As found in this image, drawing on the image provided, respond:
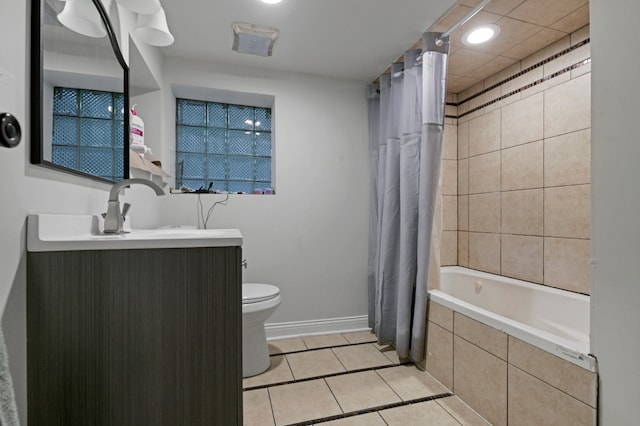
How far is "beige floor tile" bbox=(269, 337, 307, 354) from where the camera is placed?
2.25 m

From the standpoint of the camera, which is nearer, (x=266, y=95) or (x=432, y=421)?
(x=432, y=421)

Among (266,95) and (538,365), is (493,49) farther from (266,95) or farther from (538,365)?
(538,365)

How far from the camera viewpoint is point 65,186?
971 millimetres

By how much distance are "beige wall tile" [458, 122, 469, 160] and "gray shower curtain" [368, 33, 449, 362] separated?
822mm

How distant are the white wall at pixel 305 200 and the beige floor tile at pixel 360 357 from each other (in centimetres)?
38

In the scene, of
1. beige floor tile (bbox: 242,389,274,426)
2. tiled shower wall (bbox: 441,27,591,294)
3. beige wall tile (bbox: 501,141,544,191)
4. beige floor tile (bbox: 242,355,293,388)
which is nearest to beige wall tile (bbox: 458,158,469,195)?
tiled shower wall (bbox: 441,27,591,294)

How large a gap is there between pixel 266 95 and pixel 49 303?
6.85 feet

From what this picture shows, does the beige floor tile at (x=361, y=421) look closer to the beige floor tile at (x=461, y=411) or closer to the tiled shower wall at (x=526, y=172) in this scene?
the beige floor tile at (x=461, y=411)

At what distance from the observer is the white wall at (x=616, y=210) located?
948mm

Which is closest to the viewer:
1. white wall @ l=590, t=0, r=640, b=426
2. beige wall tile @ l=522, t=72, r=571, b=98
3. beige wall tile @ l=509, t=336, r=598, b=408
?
white wall @ l=590, t=0, r=640, b=426

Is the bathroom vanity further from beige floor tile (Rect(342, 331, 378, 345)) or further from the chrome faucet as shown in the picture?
beige floor tile (Rect(342, 331, 378, 345))

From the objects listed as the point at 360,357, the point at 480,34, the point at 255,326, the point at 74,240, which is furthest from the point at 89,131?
the point at 480,34

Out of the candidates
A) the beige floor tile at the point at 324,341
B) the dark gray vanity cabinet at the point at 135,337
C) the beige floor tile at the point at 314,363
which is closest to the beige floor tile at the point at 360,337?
the beige floor tile at the point at 324,341

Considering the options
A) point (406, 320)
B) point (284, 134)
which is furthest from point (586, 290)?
point (284, 134)
